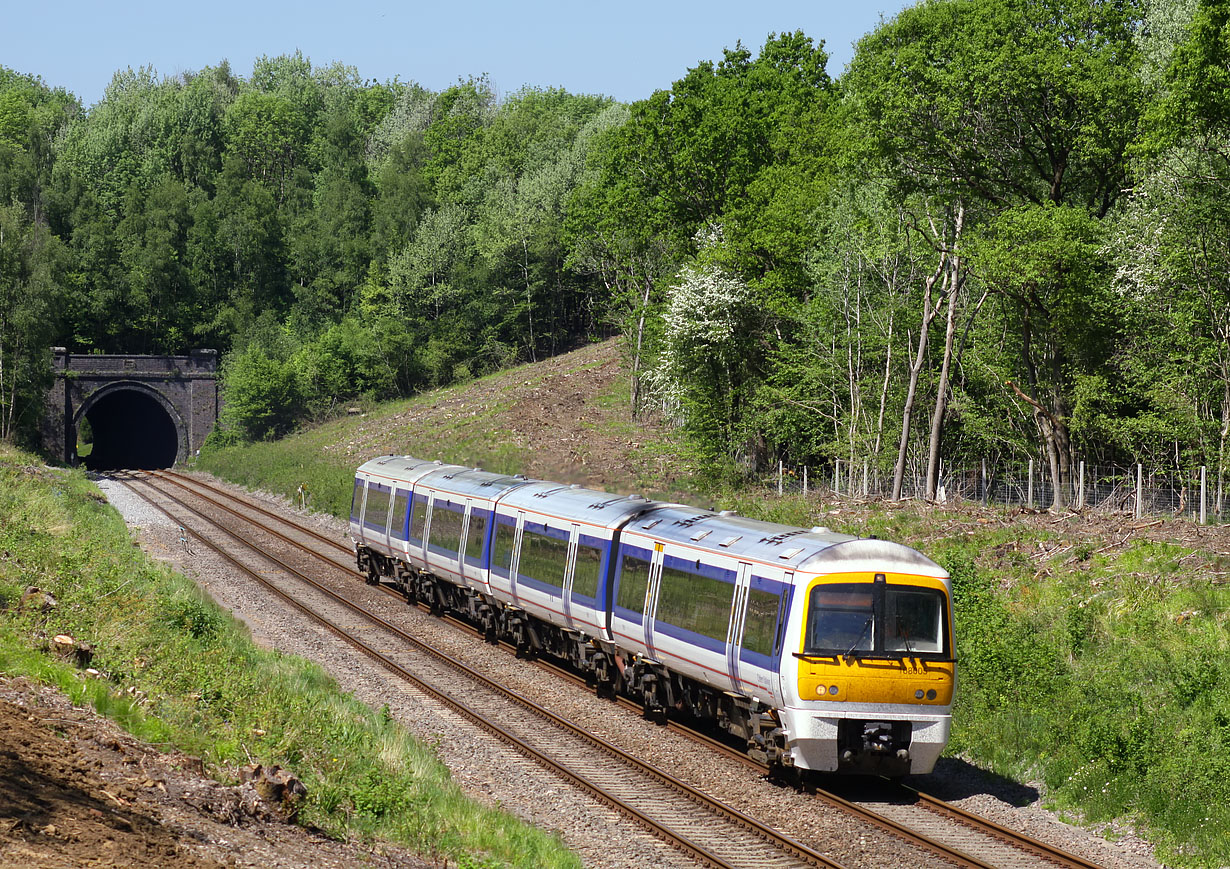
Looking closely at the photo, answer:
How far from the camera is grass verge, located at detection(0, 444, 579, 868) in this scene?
38.0 ft

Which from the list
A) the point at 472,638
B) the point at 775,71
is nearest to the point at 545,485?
the point at 472,638

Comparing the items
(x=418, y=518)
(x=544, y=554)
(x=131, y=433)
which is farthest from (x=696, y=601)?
(x=131, y=433)

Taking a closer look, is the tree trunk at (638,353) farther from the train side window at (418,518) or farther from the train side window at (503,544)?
the train side window at (503,544)

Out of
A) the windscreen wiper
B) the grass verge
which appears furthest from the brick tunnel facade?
the windscreen wiper

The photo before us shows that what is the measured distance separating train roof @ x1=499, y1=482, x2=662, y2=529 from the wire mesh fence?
472 inches

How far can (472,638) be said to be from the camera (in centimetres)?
2509

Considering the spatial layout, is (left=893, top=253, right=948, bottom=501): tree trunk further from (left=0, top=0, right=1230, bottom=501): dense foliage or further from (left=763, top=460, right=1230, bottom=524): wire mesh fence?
(left=763, top=460, right=1230, bottom=524): wire mesh fence

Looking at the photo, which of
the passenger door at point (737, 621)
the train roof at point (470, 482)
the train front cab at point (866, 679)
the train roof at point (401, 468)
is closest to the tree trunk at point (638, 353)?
the train roof at point (401, 468)

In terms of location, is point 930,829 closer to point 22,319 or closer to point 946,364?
point 946,364

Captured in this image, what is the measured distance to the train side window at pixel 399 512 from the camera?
29.1 metres

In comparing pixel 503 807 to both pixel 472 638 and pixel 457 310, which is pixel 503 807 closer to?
pixel 472 638

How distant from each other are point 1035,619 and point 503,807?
38.9 ft

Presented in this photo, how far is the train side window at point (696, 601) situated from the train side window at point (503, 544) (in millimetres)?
6148

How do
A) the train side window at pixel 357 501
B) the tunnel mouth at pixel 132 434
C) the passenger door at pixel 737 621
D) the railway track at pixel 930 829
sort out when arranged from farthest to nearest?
1. the tunnel mouth at pixel 132 434
2. the train side window at pixel 357 501
3. the passenger door at pixel 737 621
4. the railway track at pixel 930 829
